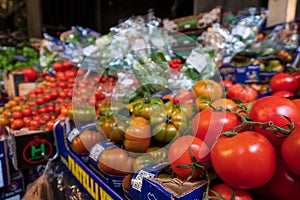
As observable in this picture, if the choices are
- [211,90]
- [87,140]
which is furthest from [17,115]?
[211,90]

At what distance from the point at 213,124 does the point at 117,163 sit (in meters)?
0.39

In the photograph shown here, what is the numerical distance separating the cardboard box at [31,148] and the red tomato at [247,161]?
126 cm

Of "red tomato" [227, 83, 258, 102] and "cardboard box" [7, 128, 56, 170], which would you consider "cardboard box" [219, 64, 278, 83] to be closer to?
"red tomato" [227, 83, 258, 102]

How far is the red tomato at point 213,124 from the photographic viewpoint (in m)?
0.61

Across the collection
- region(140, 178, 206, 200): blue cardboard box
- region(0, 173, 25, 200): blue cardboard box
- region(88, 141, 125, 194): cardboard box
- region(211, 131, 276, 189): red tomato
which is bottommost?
region(0, 173, 25, 200): blue cardboard box

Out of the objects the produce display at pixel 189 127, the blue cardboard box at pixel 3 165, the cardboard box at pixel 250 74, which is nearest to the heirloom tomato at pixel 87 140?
the produce display at pixel 189 127

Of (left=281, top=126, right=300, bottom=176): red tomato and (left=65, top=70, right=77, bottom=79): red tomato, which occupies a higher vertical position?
(left=281, top=126, right=300, bottom=176): red tomato

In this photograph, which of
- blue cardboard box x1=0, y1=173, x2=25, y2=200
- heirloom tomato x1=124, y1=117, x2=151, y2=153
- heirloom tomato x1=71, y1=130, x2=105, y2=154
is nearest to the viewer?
heirloom tomato x1=124, y1=117, x2=151, y2=153

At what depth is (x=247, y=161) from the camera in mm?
479

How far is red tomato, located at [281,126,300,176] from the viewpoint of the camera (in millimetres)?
443

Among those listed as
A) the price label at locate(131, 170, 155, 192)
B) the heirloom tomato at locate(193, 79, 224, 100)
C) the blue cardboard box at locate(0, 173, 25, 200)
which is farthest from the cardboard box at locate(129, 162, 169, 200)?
the blue cardboard box at locate(0, 173, 25, 200)

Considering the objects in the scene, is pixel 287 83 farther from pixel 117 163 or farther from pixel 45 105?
pixel 45 105

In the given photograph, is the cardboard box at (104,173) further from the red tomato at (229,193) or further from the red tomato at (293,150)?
the red tomato at (293,150)

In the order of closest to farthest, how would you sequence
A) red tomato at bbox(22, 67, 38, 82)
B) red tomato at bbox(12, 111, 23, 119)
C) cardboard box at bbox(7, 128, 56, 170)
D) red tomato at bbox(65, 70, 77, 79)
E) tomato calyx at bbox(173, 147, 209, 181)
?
tomato calyx at bbox(173, 147, 209, 181) < cardboard box at bbox(7, 128, 56, 170) < red tomato at bbox(12, 111, 23, 119) < red tomato at bbox(65, 70, 77, 79) < red tomato at bbox(22, 67, 38, 82)
